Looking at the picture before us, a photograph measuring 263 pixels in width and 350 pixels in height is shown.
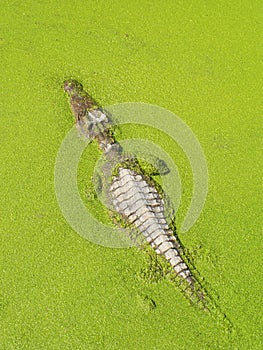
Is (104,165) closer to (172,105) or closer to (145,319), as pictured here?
(172,105)

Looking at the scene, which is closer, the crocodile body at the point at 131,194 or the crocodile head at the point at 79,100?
the crocodile body at the point at 131,194

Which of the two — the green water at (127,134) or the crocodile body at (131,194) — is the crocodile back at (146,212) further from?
the green water at (127,134)

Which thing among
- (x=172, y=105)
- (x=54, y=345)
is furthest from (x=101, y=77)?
(x=54, y=345)

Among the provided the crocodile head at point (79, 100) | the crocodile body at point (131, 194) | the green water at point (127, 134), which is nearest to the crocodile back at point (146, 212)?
the crocodile body at point (131, 194)

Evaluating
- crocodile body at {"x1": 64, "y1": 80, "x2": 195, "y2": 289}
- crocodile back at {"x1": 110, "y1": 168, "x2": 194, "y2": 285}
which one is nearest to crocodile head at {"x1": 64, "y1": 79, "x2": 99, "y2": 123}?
crocodile body at {"x1": 64, "y1": 80, "x2": 195, "y2": 289}

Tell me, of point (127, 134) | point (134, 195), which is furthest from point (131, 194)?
point (127, 134)

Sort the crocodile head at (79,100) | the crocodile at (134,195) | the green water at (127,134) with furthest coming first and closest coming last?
the crocodile head at (79,100) → the crocodile at (134,195) → the green water at (127,134)

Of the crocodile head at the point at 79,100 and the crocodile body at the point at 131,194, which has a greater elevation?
the crocodile head at the point at 79,100
